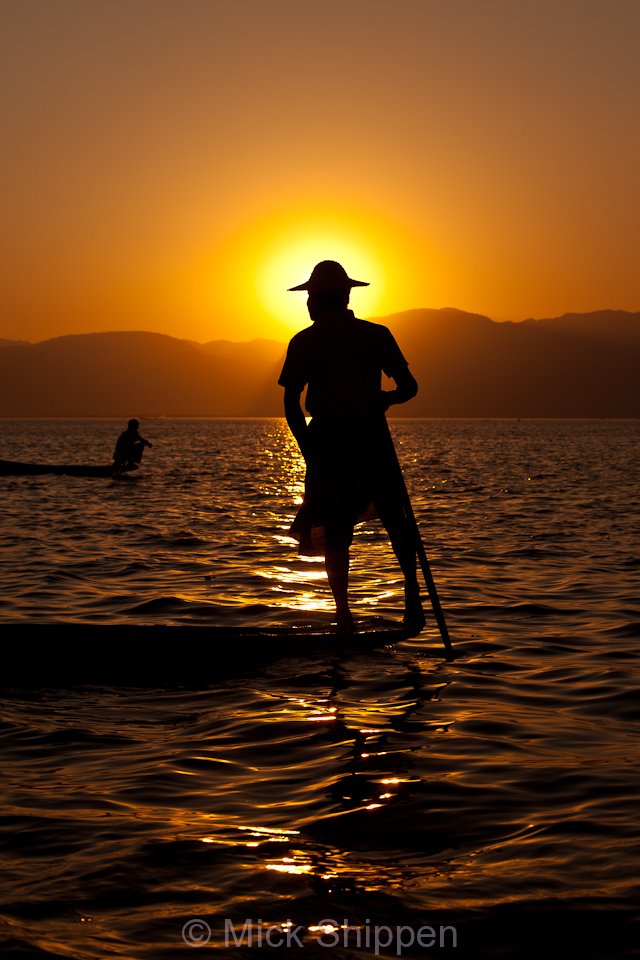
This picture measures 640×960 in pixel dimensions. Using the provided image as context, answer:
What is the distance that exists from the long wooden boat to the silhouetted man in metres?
0.71

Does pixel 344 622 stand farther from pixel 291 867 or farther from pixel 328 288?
pixel 291 867

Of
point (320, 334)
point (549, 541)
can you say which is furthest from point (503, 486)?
point (320, 334)

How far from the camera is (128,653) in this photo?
7.59 m

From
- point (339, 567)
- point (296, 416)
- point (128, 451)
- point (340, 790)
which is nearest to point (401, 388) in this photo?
point (296, 416)

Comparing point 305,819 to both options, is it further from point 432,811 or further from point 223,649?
point 223,649

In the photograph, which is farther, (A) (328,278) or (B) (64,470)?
(B) (64,470)

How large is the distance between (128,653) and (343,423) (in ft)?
7.37

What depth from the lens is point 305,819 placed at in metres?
4.83

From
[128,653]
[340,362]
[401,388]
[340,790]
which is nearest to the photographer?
[340,790]

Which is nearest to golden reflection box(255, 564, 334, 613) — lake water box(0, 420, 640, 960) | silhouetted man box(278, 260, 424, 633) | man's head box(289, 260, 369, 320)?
lake water box(0, 420, 640, 960)

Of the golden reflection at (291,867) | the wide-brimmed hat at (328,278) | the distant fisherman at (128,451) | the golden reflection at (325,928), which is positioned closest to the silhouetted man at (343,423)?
the wide-brimmed hat at (328,278)

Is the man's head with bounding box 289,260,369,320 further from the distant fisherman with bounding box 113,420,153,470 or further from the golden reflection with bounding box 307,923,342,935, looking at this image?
the distant fisherman with bounding box 113,420,153,470

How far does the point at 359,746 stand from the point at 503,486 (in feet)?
98.4

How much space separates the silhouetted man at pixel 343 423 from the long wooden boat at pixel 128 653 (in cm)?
71
